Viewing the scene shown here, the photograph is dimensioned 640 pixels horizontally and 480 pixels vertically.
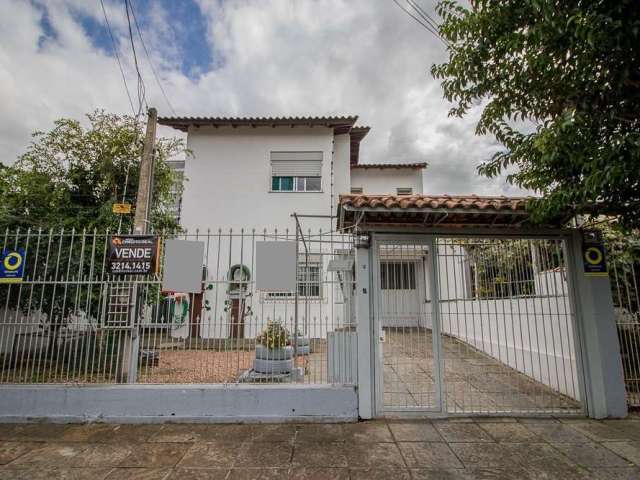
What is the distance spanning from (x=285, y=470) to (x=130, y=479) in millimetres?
1413

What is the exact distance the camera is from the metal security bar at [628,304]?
493 centimetres

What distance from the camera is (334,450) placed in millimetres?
3586

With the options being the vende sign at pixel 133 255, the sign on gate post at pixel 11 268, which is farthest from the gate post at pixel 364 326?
the sign on gate post at pixel 11 268

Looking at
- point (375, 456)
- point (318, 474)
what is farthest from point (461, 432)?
point (318, 474)

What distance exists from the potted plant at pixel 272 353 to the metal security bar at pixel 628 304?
4.95 metres

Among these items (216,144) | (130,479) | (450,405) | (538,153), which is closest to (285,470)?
(130,479)

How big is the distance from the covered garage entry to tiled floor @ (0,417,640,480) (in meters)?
0.49

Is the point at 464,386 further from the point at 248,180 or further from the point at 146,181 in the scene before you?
the point at 248,180

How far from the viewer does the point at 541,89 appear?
421 cm

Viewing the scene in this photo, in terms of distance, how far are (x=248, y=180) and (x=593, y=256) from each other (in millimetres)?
9556

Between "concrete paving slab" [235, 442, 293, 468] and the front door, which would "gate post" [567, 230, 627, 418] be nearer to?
the front door

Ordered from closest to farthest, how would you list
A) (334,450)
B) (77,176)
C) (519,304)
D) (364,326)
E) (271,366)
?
(334,450) < (364,326) < (271,366) < (519,304) < (77,176)

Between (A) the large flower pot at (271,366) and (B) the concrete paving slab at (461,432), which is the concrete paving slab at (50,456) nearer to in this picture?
(A) the large flower pot at (271,366)

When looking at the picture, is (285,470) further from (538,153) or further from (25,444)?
(538,153)
